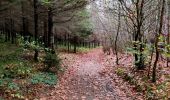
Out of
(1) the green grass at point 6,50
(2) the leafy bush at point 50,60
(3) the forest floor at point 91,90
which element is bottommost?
(3) the forest floor at point 91,90

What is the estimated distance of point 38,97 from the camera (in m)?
12.8

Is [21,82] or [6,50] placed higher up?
[6,50]

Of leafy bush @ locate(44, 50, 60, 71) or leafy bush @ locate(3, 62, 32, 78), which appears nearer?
leafy bush @ locate(3, 62, 32, 78)

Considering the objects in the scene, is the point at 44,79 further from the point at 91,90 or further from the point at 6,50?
the point at 6,50

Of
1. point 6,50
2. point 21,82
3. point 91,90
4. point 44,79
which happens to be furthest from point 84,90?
point 6,50

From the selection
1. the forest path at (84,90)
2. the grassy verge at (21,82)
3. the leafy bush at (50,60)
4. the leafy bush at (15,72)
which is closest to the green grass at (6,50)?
the grassy verge at (21,82)

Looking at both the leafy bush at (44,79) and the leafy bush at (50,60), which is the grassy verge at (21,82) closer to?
the leafy bush at (44,79)

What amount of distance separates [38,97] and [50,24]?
1215cm

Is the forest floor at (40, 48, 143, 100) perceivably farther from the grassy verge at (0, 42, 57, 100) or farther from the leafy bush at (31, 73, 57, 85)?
the grassy verge at (0, 42, 57, 100)

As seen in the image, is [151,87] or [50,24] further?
[50,24]

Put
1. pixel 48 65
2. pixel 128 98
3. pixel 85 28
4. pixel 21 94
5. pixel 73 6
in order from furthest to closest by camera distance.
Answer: pixel 85 28
pixel 73 6
pixel 48 65
pixel 128 98
pixel 21 94

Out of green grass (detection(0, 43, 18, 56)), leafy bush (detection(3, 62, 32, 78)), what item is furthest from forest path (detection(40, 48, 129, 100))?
green grass (detection(0, 43, 18, 56))

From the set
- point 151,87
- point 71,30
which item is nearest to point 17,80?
point 151,87

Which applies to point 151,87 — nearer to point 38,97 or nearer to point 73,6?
point 38,97
